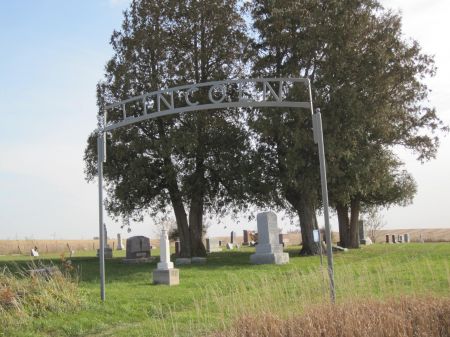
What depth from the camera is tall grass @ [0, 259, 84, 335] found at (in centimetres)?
1084

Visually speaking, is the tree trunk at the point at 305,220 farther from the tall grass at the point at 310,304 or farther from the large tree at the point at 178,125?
the tall grass at the point at 310,304

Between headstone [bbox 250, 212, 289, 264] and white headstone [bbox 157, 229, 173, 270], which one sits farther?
headstone [bbox 250, 212, 289, 264]

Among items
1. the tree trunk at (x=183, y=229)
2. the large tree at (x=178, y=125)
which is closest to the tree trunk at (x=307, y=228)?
the large tree at (x=178, y=125)

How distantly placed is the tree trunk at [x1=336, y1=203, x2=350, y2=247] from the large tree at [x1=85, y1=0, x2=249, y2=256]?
867 cm

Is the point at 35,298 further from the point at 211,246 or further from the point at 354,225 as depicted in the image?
the point at 211,246

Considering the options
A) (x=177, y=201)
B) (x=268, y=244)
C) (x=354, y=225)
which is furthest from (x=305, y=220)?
(x=354, y=225)

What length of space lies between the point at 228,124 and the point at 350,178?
6.47m

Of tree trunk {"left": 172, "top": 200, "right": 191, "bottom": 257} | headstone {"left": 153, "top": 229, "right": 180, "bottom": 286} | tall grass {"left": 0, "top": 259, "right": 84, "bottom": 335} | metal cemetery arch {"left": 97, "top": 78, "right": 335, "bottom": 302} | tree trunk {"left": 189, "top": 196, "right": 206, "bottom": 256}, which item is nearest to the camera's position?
tall grass {"left": 0, "top": 259, "right": 84, "bottom": 335}

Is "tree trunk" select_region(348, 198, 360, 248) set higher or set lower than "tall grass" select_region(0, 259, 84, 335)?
higher

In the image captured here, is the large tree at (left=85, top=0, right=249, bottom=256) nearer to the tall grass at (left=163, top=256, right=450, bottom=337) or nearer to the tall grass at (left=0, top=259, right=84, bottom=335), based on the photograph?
the tall grass at (left=0, top=259, right=84, bottom=335)

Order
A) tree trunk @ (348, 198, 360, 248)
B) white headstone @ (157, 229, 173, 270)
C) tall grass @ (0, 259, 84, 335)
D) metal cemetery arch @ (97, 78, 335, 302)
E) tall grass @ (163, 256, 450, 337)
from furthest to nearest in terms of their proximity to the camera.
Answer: tree trunk @ (348, 198, 360, 248) → white headstone @ (157, 229, 173, 270) → metal cemetery arch @ (97, 78, 335, 302) → tall grass @ (0, 259, 84, 335) → tall grass @ (163, 256, 450, 337)

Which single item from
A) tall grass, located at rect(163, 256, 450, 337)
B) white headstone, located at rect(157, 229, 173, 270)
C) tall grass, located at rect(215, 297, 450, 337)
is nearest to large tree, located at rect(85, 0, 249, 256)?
white headstone, located at rect(157, 229, 173, 270)

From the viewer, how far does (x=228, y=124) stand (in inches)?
1091

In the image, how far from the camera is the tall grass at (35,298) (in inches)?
427
